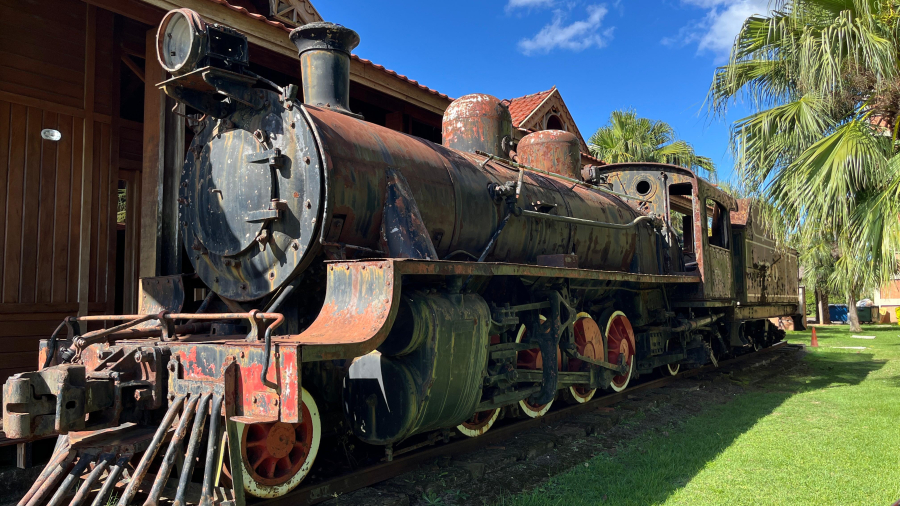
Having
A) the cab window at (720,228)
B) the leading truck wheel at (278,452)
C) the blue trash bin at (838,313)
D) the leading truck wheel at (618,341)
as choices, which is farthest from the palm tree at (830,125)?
the blue trash bin at (838,313)

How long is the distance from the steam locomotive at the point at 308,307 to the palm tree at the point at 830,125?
3078 millimetres

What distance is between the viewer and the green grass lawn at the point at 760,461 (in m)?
4.17

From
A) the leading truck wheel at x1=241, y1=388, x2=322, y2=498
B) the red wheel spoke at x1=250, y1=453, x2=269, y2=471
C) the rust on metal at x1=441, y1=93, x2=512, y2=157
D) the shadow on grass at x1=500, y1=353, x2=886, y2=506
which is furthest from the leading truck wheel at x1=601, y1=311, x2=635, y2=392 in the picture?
the red wheel spoke at x1=250, y1=453, x2=269, y2=471

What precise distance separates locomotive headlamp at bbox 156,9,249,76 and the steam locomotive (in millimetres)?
14

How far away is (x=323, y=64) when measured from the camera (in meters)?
4.98

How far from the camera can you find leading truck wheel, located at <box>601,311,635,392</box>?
6996mm

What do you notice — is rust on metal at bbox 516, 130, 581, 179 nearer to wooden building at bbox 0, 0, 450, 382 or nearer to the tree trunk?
wooden building at bbox 0, 0, 450, 382

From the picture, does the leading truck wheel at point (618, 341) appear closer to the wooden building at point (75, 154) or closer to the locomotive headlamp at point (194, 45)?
the wooden building at point (75, 154)

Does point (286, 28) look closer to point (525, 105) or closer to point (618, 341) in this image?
point (618, 341)

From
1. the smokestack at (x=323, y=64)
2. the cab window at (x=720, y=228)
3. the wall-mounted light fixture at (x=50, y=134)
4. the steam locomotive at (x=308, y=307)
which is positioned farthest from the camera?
the cab window at (x=720, y=228)

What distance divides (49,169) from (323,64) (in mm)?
3438

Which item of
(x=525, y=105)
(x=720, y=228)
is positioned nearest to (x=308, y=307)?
(x=720, y=228)

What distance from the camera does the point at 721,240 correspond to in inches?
384

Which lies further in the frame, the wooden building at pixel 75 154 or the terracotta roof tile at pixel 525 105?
the terracotta roof tile at pixel 525 105
